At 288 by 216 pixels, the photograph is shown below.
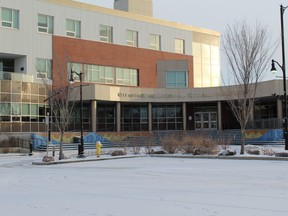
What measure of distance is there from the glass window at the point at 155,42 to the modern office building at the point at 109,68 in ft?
0.41

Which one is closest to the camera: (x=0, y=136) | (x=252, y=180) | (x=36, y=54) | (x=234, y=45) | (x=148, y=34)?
(x=252, y=180)

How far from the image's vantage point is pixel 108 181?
48.1 ft

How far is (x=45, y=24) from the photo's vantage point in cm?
4666

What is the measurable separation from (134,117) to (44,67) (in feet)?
39.9

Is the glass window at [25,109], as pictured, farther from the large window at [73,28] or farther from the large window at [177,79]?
the large window at [177,79]

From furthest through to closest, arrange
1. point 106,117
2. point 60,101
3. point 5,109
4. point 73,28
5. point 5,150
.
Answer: point 106,117 → point 73,28 → point 5,109 → point 60,101 → point 5,150

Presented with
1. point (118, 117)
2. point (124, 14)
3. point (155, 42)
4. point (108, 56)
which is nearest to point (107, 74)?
point (108, 56)

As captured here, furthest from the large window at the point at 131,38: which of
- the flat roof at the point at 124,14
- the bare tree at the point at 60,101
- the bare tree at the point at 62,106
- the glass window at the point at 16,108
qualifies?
the bare tree at the point at 62,106

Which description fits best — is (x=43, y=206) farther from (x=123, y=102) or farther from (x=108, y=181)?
(x=123, y=102)

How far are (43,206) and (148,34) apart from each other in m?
47.4

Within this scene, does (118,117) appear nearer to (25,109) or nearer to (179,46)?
(25,109)

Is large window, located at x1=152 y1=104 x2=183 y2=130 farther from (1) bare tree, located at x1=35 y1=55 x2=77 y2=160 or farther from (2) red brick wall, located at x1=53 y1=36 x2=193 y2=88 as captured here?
(1) bare tree, located at x1=35 y1=55 x2=77 y2=160

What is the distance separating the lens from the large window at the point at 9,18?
4351cm

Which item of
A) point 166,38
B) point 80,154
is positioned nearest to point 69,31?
point 166,38
